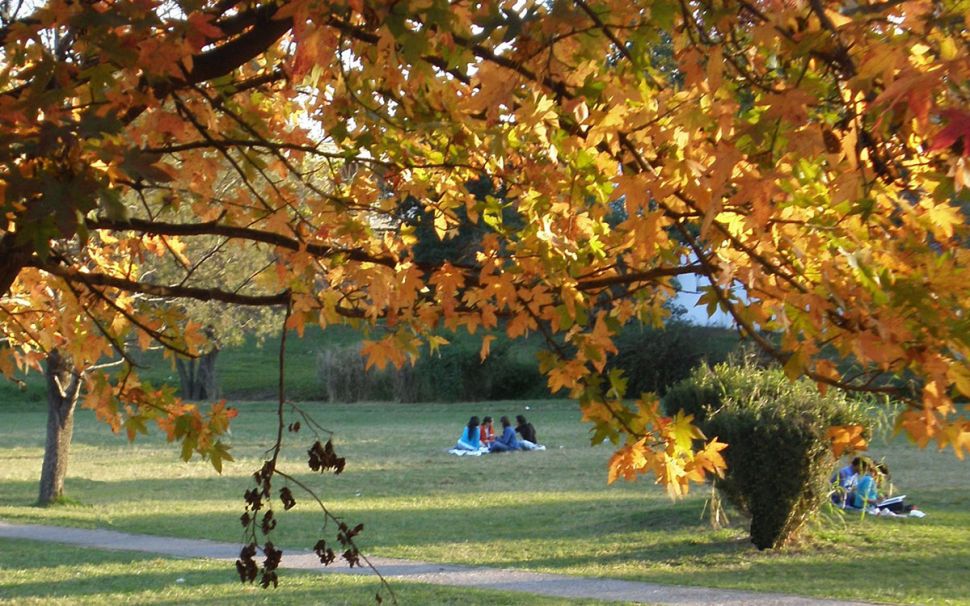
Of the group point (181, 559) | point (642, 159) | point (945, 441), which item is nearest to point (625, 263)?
point (642, 159)

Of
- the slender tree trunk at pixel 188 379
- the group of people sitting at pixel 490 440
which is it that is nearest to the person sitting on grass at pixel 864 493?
the group of people sitting at pixel 490 440

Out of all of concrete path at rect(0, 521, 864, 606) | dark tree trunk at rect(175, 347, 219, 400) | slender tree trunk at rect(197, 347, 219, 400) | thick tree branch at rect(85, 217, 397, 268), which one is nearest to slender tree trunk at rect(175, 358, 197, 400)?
dark tree trunk at rect(175, 347, 219, 400)

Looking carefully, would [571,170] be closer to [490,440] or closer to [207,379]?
[490,440]

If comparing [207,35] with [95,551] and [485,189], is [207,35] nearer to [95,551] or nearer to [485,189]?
[485,189]

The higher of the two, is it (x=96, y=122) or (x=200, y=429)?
(x=96, y=122)

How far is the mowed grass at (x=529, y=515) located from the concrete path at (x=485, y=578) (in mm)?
384

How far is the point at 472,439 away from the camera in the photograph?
25641 millimetres

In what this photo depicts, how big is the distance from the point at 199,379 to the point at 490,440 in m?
21.8

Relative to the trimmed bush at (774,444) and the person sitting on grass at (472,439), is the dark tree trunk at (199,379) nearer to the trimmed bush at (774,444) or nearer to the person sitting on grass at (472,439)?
the person sitting on grass at (472,439)

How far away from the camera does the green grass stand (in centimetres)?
1013

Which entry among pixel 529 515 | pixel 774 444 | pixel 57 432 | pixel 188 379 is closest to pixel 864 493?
pixel 774 444

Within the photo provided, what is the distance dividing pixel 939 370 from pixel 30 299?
179 inches

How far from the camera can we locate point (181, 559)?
12.7 metres

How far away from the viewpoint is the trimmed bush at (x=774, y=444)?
11.8m
